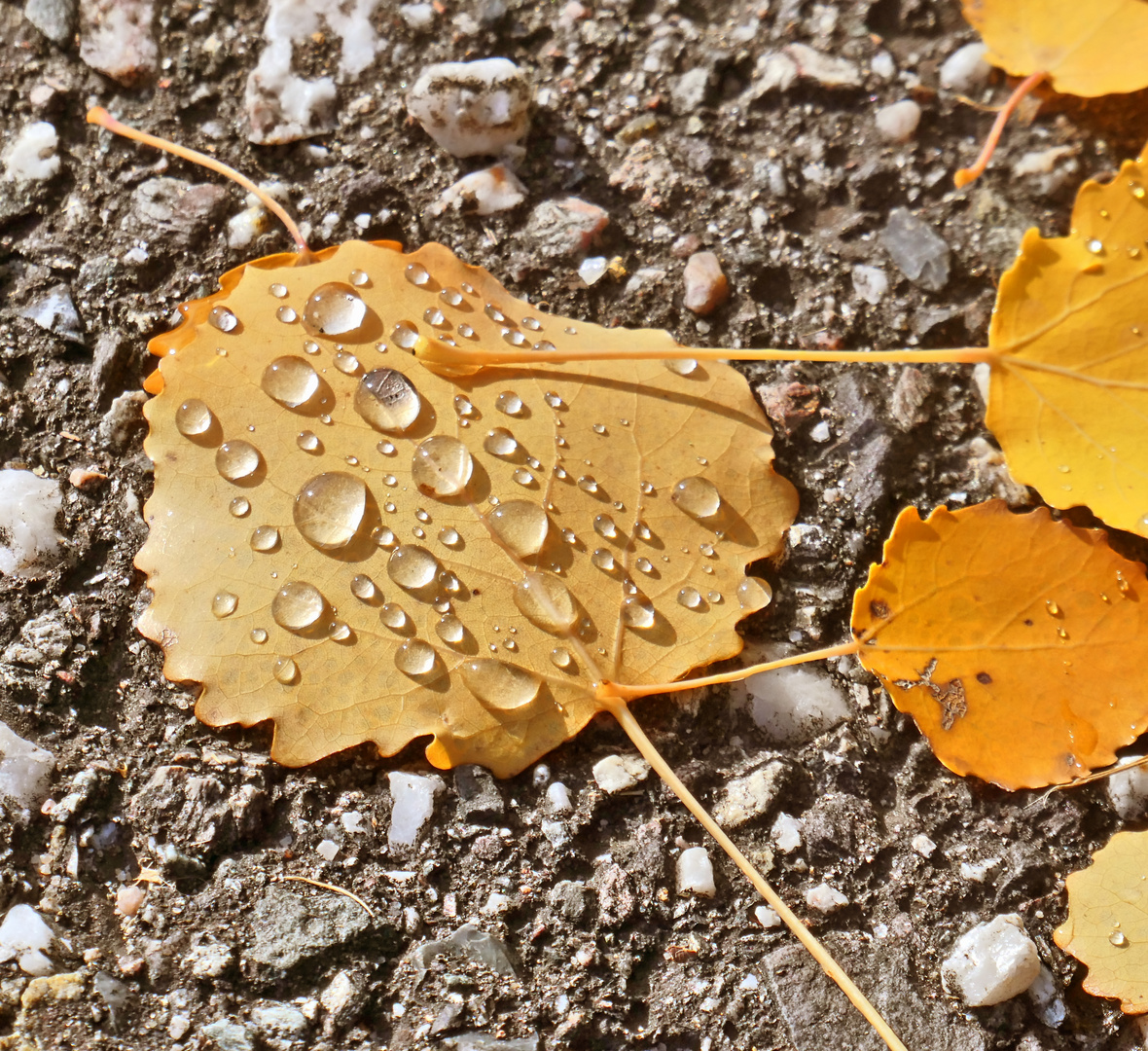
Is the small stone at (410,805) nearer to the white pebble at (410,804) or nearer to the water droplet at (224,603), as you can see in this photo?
the white pebble at (410,804)

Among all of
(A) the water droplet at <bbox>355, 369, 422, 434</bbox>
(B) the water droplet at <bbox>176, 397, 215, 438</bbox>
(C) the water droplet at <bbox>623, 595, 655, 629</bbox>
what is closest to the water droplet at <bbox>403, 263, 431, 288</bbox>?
(A) the water droplet at <bbox>355, 369, 422, 434</bbox>

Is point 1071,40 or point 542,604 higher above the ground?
point 1071,40

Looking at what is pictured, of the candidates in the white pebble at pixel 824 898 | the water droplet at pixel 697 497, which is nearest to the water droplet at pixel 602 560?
the water droplet at pixel 697 497

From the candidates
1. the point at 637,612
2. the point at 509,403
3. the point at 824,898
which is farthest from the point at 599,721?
the point at 509,403

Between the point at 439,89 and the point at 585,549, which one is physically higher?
the point at 439,89

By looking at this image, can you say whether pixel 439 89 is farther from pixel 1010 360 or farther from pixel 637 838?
pixel 637 838

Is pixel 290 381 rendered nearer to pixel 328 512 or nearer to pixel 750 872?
pixel 328 512

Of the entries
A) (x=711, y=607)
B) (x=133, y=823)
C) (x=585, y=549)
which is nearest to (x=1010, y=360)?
(x=711, y=607)
